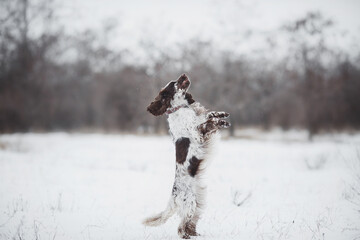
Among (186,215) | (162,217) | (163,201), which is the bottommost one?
(163,201)

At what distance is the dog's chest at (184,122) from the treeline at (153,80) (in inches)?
439

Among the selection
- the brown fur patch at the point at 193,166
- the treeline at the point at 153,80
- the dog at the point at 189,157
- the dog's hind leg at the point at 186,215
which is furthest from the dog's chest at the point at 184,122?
the treeline at the point at 153,80

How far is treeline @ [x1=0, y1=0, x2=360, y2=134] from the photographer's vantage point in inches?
707

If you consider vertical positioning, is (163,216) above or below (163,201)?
above

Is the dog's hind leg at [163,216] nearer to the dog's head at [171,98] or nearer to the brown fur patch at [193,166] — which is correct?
the brown fur patch at [193,166]

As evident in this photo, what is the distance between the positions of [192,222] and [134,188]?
324 centimetres

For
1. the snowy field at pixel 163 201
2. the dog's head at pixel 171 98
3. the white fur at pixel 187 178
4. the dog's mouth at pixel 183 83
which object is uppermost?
the dog's mouth at pixel 183 83

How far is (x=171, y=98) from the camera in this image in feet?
11.3

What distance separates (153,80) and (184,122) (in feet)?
43.8

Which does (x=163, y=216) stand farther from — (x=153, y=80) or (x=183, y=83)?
(x=153, y=80)

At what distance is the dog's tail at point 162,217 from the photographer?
10.6 feet

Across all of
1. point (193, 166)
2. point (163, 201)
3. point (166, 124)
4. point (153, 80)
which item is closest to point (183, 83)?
point (193, 166)

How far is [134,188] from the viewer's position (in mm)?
6188

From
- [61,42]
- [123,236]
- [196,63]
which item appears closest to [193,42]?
[196,63]
